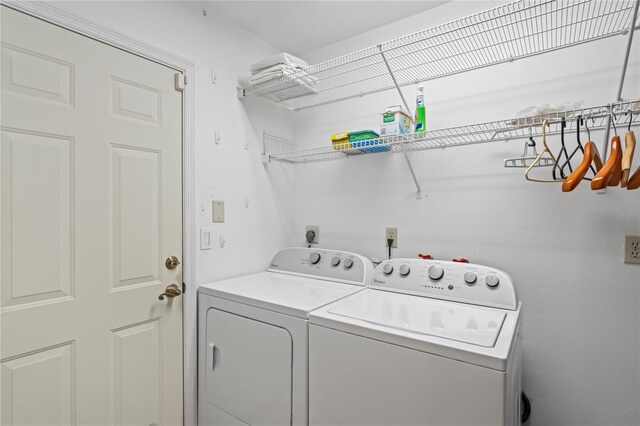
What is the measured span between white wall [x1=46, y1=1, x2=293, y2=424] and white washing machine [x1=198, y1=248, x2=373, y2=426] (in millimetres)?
166

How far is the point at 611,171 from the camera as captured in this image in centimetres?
112

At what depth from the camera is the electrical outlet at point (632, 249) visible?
54.3 inches

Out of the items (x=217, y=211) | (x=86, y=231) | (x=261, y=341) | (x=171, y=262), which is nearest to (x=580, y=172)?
(x=261, y=341)

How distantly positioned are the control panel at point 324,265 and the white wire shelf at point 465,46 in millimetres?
1054

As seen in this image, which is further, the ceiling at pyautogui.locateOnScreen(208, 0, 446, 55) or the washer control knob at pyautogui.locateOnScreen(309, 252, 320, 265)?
the washer control knob at pyautogui.locateOnScreen(309, 252, 320, 265)

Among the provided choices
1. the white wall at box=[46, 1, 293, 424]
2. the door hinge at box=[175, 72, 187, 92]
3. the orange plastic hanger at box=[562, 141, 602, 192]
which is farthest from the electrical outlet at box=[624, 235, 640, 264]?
the door hinge at box=[175, 72, 187, 92]

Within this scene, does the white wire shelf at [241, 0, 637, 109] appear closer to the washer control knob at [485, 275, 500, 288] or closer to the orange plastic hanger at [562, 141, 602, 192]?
the orange plastic hanger at [562, 141, 602, 192]

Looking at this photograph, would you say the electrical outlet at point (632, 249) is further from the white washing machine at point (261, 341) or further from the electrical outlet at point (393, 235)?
the white washing machine at point (261, 341)

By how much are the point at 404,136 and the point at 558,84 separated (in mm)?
762

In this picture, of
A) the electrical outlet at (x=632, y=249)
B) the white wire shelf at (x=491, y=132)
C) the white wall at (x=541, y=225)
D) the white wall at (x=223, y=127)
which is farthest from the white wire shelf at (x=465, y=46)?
the electrical outlet at (x=632, y=249)

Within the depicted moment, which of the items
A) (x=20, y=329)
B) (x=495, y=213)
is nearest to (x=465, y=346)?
(x=495, y=213)

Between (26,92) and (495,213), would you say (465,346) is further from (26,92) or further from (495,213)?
(26,92)

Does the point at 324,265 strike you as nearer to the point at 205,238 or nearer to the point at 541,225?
the point at 205,238

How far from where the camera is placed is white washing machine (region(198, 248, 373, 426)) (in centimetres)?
137
